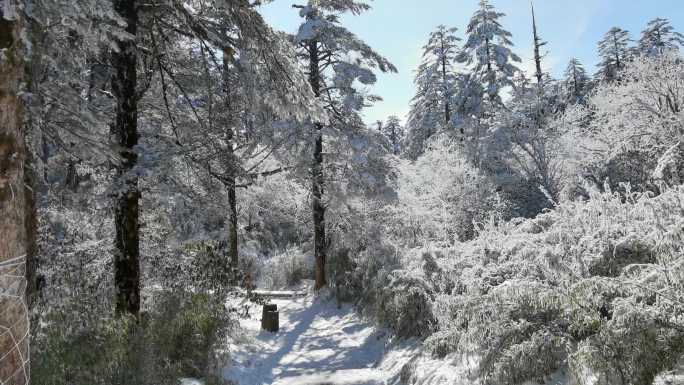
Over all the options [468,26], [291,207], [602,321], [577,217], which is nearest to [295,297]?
[291,207]

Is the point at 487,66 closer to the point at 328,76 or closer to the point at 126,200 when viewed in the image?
the point at 328,76

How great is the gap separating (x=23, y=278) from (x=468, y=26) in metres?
27.7

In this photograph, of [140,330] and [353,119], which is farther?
[353,119]

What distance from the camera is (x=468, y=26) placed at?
88.3ft

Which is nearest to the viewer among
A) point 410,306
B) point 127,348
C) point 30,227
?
point 127,348

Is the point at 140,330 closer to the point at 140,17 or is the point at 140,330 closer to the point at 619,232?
the point at 140,17

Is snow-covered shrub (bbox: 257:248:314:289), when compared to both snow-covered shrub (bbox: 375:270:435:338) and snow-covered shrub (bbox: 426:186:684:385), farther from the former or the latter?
snow-covered shrub (bbox: 426:186:684:385)

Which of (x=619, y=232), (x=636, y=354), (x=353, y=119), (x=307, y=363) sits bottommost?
(x=307, y=363)

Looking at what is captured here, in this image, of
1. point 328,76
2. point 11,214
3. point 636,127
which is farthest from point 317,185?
point 11,214

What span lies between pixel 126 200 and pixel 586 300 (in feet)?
18.7

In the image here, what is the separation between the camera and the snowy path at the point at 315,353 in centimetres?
745

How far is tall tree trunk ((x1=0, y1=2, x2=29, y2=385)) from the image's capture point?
2682 millimetres

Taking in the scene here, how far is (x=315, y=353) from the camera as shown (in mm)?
9273

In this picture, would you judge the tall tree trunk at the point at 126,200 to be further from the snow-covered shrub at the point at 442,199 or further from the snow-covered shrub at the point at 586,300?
the snow-covered shrub at the point at 442,199
